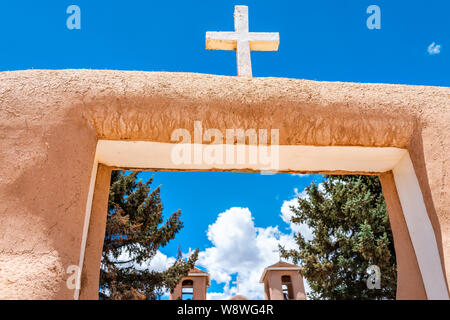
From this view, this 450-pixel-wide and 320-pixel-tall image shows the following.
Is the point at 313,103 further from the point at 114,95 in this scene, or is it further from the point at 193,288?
the point at 193,288

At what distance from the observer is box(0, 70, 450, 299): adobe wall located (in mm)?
3041

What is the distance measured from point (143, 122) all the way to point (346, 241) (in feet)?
26.6

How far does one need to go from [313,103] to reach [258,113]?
0.55 m

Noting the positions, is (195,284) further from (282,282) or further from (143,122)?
(143,122)

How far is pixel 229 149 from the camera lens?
3.88 m

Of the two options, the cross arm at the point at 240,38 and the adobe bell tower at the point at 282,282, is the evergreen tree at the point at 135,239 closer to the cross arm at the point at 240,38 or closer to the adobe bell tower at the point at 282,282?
the adobe bell tower at the point at 282,282

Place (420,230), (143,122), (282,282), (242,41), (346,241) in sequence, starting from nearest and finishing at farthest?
(143,122) < (420,230) < (242,41) < (346,241) < (282,282)

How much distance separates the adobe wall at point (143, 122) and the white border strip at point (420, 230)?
21 cm

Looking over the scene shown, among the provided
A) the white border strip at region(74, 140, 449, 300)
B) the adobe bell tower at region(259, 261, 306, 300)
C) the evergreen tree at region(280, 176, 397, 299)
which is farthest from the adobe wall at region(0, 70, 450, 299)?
the adobe bell tower at region(259, 261, 306, 300)

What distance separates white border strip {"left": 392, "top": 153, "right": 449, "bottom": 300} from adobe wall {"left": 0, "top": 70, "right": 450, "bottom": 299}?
0.21 m

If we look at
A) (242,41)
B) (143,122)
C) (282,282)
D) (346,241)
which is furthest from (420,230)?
(282,282)

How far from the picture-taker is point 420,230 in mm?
3879

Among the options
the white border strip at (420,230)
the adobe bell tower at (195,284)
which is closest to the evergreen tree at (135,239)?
the adobe bell tower at (195,284)
